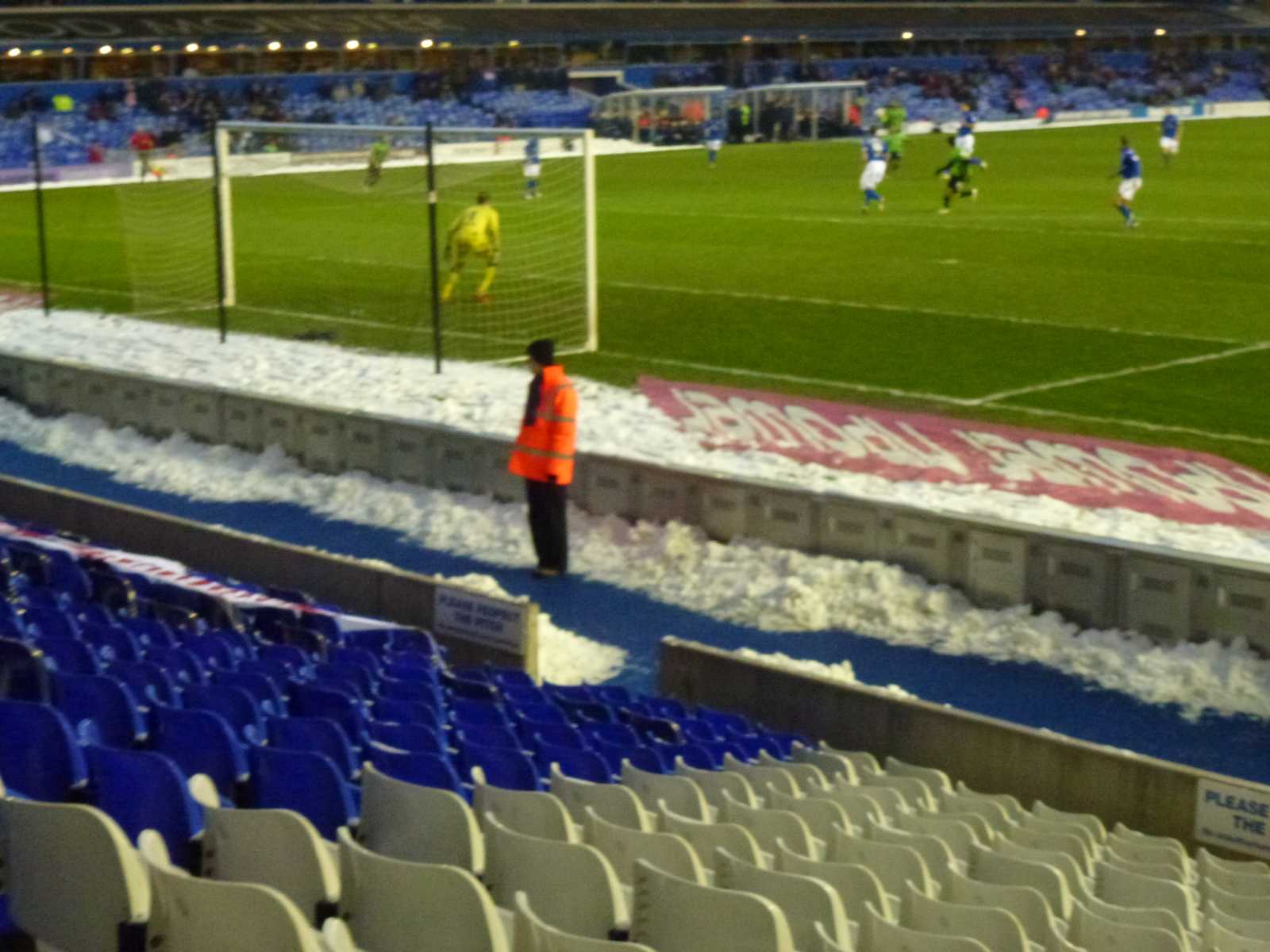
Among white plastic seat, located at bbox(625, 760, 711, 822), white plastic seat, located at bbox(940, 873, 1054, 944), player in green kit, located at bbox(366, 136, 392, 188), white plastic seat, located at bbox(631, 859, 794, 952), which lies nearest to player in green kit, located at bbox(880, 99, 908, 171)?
player in green kit, located at bbox(366, 136, 392, 188)

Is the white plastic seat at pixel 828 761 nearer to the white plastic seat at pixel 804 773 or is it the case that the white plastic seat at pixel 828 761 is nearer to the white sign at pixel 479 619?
the white plastic seat at pixel 804 773

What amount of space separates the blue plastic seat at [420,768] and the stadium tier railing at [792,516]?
6472mm

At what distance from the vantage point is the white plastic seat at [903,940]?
169 inches

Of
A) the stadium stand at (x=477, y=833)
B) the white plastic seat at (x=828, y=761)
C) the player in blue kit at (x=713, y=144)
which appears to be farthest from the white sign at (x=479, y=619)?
the player in blue kit at (x=713, y=144)

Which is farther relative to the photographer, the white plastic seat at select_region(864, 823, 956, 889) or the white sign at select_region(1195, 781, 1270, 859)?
the white sign at select_region(1195, 781, 1270, 859)

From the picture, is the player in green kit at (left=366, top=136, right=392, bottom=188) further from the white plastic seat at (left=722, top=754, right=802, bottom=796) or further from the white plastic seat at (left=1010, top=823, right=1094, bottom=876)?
the white plastic seat at (left=1010, top=823, right=1094, bottom=876)

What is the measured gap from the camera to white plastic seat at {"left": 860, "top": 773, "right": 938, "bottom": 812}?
777 centimetres

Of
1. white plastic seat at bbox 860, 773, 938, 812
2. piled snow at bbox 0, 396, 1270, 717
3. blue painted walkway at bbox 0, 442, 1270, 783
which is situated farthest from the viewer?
piled snow at bbox 0, 396, 1270, 717

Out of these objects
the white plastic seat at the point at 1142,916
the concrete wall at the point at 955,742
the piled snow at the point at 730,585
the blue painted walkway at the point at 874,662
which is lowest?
the blue painted walkway at the point at 874,662

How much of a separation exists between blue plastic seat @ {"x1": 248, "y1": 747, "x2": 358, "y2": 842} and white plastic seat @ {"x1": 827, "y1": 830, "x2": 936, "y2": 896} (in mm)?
1536

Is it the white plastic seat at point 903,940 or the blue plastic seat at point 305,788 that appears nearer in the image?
the white plastic seat at point 903,940

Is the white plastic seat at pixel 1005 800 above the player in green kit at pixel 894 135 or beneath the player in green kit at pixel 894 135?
beneath

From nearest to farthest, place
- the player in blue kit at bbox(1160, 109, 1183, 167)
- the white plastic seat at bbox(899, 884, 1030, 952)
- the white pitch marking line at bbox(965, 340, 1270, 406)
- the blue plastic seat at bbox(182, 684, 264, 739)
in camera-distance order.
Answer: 1. the white plastic seat at bbox(899, 884, 1030, 952)
2. the blue plastic seat at bbox(182, 684, 264, 739)
3. the white pitch marking line at bbox(965, 340, 1270, 406)
4. the player in blue kit at bbox(1160, 109, 1183, 167)

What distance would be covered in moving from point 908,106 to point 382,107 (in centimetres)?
2223
